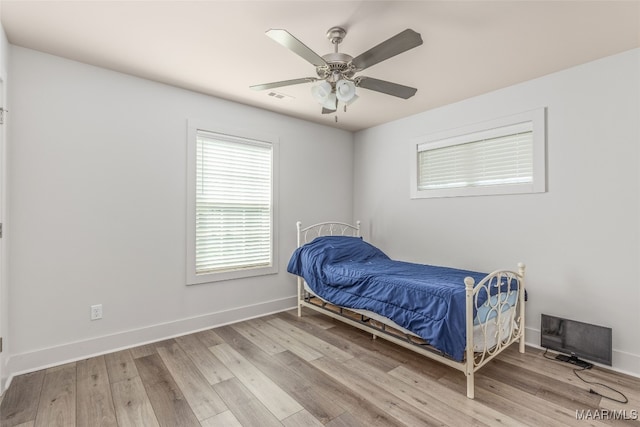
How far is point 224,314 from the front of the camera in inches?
135

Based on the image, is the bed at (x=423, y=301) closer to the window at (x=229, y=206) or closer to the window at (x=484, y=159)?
the window at (x=229, y=206)

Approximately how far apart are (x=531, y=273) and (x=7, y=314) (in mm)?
4341

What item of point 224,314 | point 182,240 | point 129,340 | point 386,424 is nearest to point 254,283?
point 224,314

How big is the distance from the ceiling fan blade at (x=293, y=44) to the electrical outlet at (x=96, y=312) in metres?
2.61

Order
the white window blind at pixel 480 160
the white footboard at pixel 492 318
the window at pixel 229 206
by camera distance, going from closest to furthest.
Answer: the white footboard at pixel 492 318 < the white window blind at pixel 480 160 < the window at pixel 229 206

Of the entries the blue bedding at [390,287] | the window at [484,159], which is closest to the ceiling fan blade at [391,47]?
the blue bedding at [390,287]

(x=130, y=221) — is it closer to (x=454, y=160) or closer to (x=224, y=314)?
(x=224, y=314)

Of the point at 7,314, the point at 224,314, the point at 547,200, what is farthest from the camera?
the point at 224,314

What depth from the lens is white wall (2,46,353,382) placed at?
7.88 feet

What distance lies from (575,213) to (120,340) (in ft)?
13.6

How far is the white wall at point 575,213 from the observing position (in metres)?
2.41

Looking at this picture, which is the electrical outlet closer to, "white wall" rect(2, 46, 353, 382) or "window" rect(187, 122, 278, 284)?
"white wall" rect(2, 46, 353, 382)

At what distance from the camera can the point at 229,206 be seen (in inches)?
138

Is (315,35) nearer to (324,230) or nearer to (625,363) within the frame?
(324,230)
